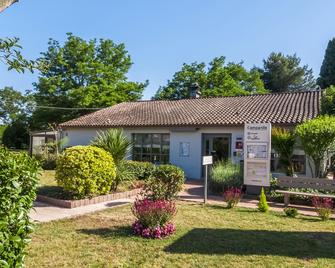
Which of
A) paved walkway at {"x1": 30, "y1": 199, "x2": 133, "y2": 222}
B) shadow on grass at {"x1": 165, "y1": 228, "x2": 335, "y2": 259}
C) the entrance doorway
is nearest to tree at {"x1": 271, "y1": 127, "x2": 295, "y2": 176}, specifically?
the entrance doorway

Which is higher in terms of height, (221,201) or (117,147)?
(117,147)

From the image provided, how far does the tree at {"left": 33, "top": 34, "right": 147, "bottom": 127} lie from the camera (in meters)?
38.3

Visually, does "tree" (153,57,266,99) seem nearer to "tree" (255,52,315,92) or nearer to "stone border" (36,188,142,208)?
"tree" (255,52,315,92)

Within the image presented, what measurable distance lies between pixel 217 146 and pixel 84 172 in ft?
33.4

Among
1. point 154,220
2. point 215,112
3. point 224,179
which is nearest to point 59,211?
point 154,220

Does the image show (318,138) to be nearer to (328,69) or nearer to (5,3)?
(5,3)

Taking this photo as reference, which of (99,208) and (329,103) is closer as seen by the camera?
(99,208)

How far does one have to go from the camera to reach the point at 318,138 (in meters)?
13.2

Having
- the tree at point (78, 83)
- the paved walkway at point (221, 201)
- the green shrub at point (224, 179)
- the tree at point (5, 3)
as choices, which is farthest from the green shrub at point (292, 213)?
the tree at point (78, 83)

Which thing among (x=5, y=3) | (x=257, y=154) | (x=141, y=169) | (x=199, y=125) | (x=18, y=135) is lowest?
(x=141, y=169)

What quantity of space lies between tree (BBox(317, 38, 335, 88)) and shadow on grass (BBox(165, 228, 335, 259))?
1427 inches

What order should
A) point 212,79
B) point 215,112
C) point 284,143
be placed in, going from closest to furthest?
1. point 284,143
2. point 215,112
3. point 212,79

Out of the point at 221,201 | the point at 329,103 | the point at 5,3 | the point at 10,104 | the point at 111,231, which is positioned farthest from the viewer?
the point at 10,104

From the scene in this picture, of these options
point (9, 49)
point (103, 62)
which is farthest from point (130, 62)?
point (9, 49)
